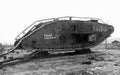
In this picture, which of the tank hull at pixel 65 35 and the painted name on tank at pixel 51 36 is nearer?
the tank hull at pixel 65 35

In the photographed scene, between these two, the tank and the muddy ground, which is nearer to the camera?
the muddy ground

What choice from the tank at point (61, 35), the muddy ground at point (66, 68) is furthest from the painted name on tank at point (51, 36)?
the muddy ground at point (66, 68)

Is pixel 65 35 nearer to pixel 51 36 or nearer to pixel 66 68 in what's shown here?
pixel 51 36

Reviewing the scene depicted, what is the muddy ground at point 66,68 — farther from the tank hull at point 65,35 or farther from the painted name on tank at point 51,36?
the painted name on tank at point 51,36

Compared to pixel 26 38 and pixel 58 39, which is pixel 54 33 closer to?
pixel 58 39

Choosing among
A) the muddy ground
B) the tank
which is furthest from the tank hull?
the muddy ground

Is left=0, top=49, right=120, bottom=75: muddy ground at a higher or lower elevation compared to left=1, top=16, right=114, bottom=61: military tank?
lower

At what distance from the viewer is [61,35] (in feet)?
43.5

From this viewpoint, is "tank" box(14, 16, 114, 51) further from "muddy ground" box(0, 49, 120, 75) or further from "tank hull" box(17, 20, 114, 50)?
"muddy ground" box(0, 49, 120, 75)

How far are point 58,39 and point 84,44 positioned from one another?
9.94 feet

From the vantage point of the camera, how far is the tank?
12.0m

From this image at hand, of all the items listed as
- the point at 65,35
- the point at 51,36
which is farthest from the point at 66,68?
the point at 65,35

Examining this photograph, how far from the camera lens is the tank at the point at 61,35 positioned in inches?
474

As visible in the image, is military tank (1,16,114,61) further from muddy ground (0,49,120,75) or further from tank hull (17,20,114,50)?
muddy ground (0,49,120,75)
